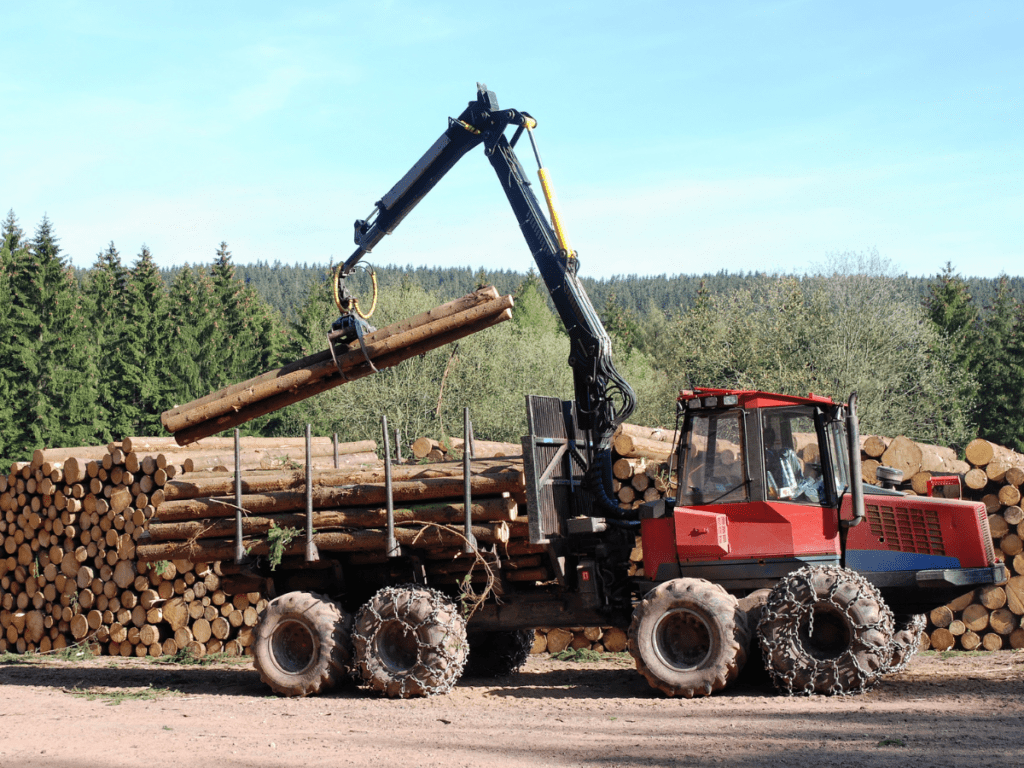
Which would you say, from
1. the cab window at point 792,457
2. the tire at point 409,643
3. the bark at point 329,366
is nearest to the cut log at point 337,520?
the tire at point 409,643

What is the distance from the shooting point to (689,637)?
8.91m

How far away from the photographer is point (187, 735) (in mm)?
7867

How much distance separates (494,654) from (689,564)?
3166 mm

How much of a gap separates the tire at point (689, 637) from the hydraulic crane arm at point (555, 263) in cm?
163

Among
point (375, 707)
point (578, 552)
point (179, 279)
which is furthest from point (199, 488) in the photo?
point (179, 279)

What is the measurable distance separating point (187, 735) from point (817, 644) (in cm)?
537

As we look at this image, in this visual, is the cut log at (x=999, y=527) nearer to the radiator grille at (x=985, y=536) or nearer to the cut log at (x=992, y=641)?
the cut log at (x=992, y=641)

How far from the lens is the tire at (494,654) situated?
1138cm

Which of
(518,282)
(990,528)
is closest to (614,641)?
(990,528)

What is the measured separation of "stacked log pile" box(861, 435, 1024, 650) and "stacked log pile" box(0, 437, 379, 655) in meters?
7.39

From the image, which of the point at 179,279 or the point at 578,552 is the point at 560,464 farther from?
A: the point at 179,279

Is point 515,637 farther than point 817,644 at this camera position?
Yes

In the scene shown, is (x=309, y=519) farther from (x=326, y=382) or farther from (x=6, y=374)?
(x=6, y=374)

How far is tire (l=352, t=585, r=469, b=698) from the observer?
9531 millimetres
